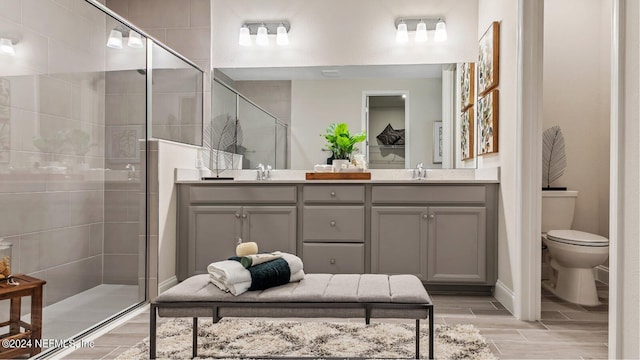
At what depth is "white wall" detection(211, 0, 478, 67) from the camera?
370 cm

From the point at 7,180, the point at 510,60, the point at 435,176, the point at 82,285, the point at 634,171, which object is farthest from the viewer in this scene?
the point at 435,176

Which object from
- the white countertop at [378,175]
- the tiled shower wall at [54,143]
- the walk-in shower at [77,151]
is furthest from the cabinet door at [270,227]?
the tiled shower wall at [54,143]

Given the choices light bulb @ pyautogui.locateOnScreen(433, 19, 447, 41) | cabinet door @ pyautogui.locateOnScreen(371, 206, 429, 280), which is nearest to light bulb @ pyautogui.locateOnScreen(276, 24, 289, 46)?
light bulb @ pyautogui.locateOnScreen(433, 19, 447, 41)

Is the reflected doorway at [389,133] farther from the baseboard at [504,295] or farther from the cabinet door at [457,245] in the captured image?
the baseboard at [504,295]

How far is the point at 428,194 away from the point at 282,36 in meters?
1.84

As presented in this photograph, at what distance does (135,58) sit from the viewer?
118 inches

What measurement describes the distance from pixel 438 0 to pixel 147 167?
2.69 metres

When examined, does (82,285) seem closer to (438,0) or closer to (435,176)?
(435,176)

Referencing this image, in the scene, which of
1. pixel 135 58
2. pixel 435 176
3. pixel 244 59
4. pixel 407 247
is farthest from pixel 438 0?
pixel 135 58

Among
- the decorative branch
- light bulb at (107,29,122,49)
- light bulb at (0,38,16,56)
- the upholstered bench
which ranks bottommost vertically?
the upholstered bench

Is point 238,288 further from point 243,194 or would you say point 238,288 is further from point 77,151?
point 243,194

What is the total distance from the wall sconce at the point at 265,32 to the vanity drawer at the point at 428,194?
158 centimetres

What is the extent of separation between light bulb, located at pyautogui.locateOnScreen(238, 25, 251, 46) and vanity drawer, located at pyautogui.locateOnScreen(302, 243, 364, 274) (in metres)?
1.87

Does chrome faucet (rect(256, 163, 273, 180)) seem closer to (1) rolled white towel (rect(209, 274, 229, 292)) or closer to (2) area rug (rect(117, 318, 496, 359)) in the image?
(2) area rug (rect(117, 318, 496, 359))
